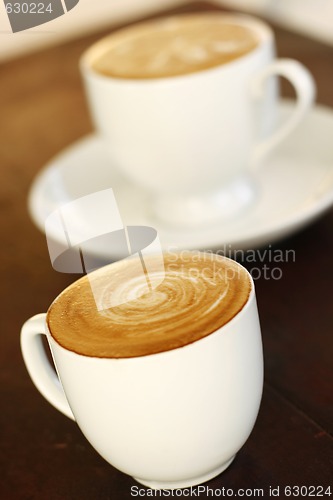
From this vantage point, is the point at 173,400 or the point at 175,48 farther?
the point at 175,48

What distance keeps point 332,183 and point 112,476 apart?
13.4 inches

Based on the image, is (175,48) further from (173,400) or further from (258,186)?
(173,400)

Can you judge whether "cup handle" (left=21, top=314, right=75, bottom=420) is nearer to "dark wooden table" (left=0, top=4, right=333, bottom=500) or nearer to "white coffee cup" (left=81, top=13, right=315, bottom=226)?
"dark wooden table" (left=0, top=4, right=333, bottom=500)

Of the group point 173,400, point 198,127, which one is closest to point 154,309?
point 173,400

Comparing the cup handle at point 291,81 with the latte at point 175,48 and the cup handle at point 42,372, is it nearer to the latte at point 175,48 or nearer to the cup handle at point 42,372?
the latte at point 175,48

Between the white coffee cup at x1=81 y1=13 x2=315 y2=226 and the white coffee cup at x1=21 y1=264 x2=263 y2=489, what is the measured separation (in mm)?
290

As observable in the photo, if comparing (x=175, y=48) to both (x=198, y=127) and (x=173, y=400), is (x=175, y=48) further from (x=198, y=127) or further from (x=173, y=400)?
(x=173, y=400)

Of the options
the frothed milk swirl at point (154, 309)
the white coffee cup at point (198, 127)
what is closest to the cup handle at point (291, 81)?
the white coffee cup at point (198, 127)

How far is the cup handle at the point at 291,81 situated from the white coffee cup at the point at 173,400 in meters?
0.31

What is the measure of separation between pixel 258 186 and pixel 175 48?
0.13 meters

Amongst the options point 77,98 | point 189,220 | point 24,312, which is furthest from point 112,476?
point 77,98

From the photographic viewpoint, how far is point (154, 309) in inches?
14.6

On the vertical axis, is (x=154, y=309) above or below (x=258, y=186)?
above

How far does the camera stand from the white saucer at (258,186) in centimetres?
60
